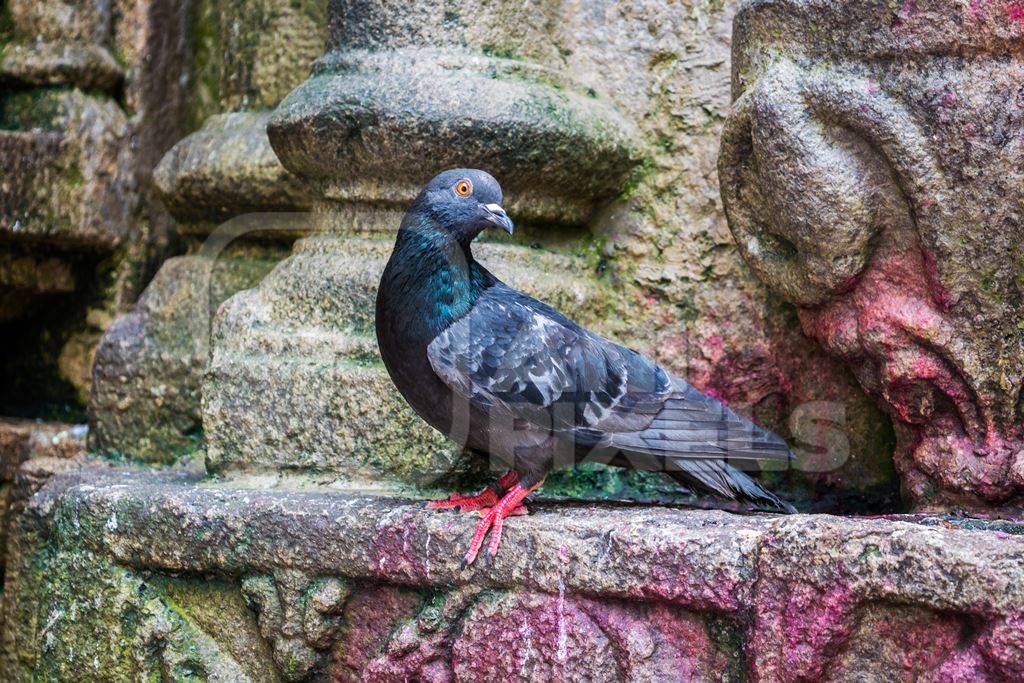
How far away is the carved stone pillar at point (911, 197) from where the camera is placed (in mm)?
2631

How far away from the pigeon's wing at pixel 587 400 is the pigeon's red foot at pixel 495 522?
0.21m

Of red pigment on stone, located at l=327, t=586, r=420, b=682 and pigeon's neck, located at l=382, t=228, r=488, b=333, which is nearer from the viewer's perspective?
red pigment on stone, located at l=327, t=586, r=420, b=682

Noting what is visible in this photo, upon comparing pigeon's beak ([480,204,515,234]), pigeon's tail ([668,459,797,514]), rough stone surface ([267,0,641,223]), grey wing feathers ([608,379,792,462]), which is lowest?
pigeon's tail ([668,459,797,514])

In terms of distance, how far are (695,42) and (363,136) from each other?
44.5 inches

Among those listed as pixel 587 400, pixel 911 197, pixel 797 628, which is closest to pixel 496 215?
pixel 587 400

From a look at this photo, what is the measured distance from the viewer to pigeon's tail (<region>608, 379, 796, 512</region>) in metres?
2.87

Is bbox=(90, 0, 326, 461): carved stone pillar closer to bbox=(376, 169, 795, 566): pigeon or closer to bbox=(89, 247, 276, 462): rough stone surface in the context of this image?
bbox=(89, 247, 276, 462): rough stone surface

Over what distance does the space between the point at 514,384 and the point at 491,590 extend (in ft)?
1.75

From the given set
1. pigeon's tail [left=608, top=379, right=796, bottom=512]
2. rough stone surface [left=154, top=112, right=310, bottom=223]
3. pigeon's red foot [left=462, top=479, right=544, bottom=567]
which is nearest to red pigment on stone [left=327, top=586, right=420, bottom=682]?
pigeon's red foot [left=462, top=479, right=544, bottom=567]

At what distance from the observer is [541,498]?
3100 mm

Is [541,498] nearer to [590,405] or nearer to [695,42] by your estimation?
[590,405]

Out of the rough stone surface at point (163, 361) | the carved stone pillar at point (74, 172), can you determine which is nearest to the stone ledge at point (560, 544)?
the rough stone surface at point (163, 361)

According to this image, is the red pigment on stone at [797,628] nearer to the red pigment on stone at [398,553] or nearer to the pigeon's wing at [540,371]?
the pigeon's wing at [540,371]

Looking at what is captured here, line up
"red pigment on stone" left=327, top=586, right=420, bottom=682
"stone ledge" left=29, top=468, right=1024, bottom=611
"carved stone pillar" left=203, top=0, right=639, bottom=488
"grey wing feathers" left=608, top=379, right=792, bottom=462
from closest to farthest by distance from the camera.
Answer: "stone ledge" left=29, top=468, right=1024, bottom=611 < "red pigment on stone" left=327, top=586, right=420, bottom=682 < "grey wing feathers" left=608, top=379, right=792, bottom=462 < "carved stone pillar" left=203, top=0, right=639, bottom=488
